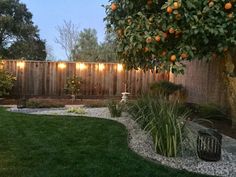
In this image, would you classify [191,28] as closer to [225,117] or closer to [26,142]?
[26,142]

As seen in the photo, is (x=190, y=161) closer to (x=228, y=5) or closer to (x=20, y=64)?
(x=228, y=5)

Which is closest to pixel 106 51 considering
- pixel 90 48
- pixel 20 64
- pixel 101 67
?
pixel 90 48

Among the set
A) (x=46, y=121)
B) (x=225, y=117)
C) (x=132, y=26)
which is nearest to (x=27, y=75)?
(x=46, y=121)

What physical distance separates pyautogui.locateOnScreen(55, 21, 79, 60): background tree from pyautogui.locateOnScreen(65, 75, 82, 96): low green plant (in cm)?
1258

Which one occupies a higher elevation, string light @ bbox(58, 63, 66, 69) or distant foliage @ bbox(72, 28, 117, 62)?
distant foliage @ bbox(72, 28, 117, 62)

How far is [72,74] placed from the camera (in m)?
15.7

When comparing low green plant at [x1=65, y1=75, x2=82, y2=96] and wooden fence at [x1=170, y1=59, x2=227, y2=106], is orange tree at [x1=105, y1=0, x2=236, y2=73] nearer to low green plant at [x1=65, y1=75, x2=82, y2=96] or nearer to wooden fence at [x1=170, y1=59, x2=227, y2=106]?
wooden fence at [x1=170, y1=59, x2=227, y2=106]

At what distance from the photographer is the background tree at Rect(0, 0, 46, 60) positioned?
24.5m

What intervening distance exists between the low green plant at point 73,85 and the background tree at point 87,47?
1148 cm

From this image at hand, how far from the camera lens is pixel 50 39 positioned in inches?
1112

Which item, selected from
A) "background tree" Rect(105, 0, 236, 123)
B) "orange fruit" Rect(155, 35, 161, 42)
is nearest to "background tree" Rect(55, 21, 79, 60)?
"background tree" Rect(105, 0, 236, 123)

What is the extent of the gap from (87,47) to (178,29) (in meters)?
24.0

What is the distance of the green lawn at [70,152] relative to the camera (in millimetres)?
4285

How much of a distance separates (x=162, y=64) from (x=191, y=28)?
537mm
